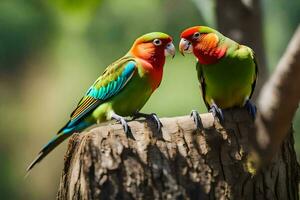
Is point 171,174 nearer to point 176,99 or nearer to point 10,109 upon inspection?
point 176,99

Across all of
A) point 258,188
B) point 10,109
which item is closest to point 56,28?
point 10,109

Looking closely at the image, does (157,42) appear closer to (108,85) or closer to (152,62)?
(152,62)

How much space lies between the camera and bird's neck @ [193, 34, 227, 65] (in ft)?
14.0

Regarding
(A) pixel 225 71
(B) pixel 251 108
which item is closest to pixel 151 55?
(A) pixel 225 71

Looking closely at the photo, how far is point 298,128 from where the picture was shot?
1542 centimetres

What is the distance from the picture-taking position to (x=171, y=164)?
11.1ft

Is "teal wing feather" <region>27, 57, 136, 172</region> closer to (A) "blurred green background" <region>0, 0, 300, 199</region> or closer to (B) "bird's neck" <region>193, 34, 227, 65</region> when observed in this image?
(B) "bird's neck" <region>193, 34, 227, 65</region>

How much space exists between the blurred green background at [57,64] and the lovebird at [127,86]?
975 centimetres

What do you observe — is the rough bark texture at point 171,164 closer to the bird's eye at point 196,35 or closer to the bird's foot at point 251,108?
the bird's foot at point 251,108

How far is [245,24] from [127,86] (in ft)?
2.43

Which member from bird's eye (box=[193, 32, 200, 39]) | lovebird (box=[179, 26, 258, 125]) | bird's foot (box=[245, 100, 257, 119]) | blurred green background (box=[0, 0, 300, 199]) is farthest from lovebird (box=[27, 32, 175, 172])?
blurred green background (box=[0, 0, 300, 199])

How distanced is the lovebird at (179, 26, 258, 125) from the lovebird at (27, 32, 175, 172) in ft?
0.88

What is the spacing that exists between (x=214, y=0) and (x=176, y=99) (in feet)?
32.6

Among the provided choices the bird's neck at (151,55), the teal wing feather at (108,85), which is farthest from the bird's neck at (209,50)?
the teal wing feather at (108,85)
